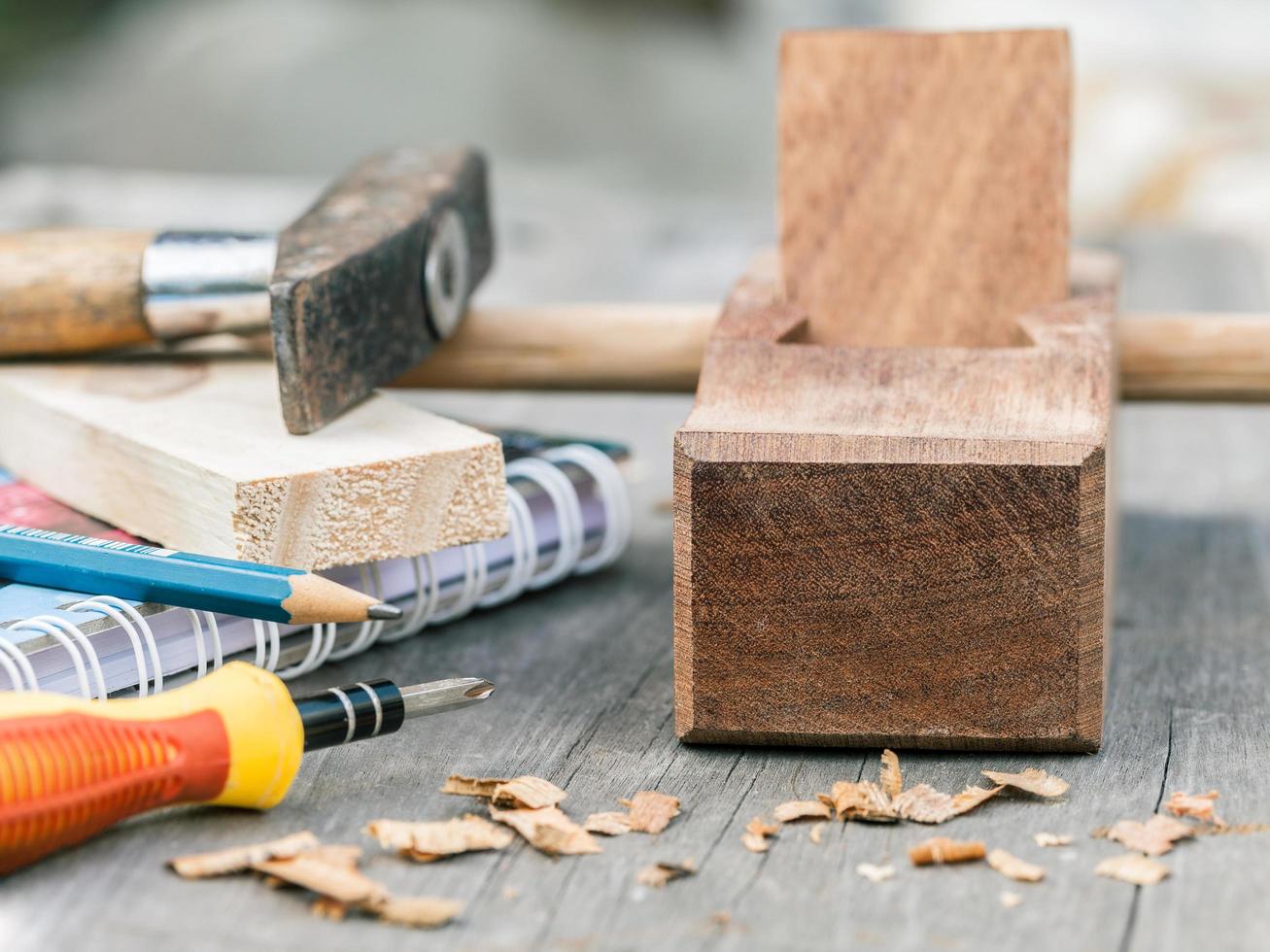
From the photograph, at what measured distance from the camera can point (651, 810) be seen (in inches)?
29.0

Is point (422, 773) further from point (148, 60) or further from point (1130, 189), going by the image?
point (148, 60)

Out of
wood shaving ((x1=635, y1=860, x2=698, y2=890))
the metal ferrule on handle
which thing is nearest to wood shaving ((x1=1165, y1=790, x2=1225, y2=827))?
wood shaving ((x1=635, y1=860, x2=698, y2=890))

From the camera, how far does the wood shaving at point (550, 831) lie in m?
0.70

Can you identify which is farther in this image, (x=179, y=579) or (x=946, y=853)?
(x=179, y=579)

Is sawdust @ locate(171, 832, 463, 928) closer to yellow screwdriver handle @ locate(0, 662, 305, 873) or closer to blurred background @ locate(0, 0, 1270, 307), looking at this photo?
yellow screwdriver handle @ locate(0, 662, 305, 873)

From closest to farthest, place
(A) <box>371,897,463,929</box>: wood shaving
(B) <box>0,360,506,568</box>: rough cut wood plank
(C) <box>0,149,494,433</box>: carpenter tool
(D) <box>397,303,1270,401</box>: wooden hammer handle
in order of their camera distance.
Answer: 1. (A) <box>371,897,463,929</box>: wood shaving
2. (B) <box>0,360,506,568</box>: rough cut wood plank
3. (C) <box>0,149,494,433</box>: carpenter tool
4. (D) <box>397,303,1270,401</box>: wooden hammer handle

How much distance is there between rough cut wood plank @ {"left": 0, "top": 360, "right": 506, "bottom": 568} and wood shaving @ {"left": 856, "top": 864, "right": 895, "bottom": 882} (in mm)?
338

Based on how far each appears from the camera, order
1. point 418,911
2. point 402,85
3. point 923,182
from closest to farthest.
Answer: point 418,911, point 923,182, point 402,85

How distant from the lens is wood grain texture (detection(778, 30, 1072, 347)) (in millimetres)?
1011

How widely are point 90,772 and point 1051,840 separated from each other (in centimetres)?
44

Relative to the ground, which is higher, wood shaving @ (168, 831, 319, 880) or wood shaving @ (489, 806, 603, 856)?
wood shaving @ (168, 831, 319, 880)

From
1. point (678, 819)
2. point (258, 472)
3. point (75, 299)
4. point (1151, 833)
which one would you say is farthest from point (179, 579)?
point (1151, 833)

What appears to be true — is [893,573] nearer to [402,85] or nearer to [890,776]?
[890,776]

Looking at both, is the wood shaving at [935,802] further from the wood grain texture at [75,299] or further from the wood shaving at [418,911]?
A: the wood grain texture at [75,299]
